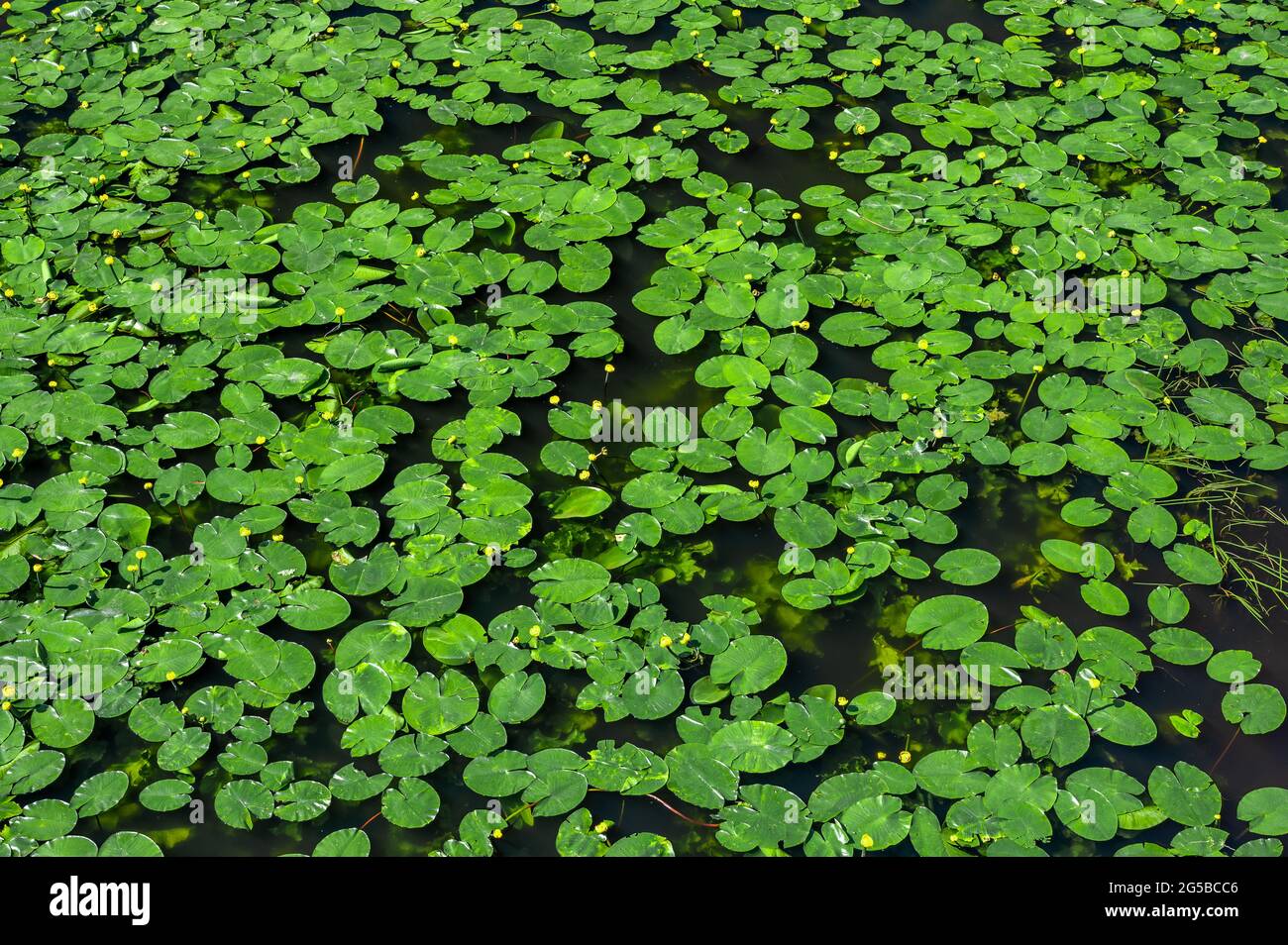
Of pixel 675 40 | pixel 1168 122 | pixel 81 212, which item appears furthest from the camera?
pixel 675 40

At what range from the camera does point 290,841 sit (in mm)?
3545

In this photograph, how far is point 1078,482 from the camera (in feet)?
14.4

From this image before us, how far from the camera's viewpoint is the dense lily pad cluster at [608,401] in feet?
12.0

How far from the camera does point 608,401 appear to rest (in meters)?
4.68

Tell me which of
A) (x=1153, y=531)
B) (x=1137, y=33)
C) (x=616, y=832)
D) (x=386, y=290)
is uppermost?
(x=1137, y=33)

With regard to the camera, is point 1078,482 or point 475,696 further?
point 1078,482

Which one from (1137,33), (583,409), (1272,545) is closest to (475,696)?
(583,409)

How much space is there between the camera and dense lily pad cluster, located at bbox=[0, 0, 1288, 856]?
143 inches
